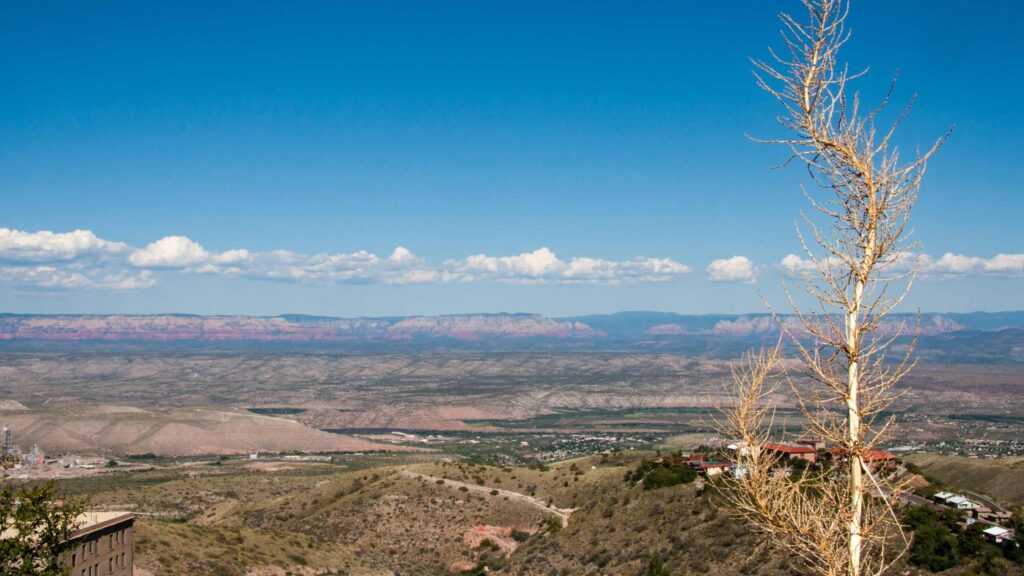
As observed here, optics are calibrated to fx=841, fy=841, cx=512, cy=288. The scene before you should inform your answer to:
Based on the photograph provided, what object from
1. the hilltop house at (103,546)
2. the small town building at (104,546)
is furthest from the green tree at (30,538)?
the small town building at (104,546)

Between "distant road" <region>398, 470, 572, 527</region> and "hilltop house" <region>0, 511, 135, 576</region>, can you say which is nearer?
"hilltop house" <region>0, 511, 135, 576</region>

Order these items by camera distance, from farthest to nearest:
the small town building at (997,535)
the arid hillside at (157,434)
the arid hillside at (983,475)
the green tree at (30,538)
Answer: the arid hillside at (157,434) → the arid hillside at (983,475) → the small town building at (997,535) → the green tree at (30,538)

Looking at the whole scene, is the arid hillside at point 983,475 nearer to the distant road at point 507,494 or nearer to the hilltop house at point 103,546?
the distant road at point 507,494

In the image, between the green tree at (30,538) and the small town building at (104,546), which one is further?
the small town building at (104,546)

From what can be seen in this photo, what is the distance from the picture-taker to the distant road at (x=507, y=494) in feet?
201

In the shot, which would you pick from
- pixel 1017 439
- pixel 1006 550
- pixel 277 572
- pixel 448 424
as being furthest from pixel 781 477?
pixel 448 424

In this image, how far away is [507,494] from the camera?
67.5 meters

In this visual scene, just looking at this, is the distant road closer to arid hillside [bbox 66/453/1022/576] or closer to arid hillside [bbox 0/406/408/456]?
arid hillside [bbox 66/453/1022/576]

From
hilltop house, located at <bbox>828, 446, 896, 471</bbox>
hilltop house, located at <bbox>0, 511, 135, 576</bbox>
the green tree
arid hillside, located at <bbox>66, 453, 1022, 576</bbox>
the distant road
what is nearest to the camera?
hilltop house, located at <bbox>828, 446, 896, 471</bbox>

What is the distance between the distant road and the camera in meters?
61.3

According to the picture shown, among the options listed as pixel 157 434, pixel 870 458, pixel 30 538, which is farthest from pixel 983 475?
pixel 157 434

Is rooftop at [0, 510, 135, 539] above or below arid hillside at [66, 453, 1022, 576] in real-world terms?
above

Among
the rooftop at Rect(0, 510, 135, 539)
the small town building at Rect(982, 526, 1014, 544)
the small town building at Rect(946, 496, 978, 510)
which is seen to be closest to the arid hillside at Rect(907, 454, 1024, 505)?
the small town building at Rect(946, 496, 978, 510)

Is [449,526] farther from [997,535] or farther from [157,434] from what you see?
[157,434]
